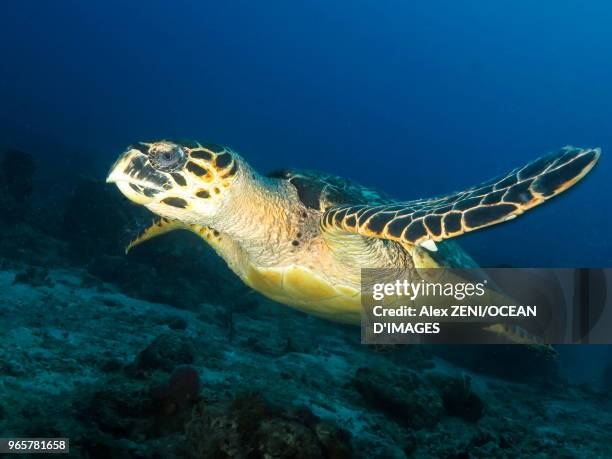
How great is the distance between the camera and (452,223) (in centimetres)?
228

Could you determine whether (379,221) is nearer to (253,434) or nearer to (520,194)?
(520,194)

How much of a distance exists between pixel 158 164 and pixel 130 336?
2.59 metres

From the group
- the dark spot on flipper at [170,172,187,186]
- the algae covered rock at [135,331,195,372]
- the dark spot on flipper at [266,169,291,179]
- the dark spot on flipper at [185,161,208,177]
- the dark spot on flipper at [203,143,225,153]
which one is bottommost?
the algae covered rock at [135,331,195,372]

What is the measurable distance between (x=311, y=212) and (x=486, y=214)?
6.21 feet

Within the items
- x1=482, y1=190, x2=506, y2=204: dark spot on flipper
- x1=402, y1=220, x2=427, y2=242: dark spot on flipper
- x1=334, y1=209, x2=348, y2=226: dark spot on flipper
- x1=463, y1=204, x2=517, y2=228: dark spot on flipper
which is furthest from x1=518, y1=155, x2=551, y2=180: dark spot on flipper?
x1=334, y1=209, x2=348, y2=226: dark spot on flipper

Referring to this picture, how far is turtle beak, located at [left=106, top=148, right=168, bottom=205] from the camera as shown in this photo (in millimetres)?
2625

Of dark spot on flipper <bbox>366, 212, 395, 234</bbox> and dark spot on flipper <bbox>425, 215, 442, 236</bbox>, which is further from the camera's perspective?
dark spot on flipper <bbox>366, 212, 395, 234</bbox>

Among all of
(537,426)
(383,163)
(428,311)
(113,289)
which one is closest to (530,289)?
(537,426)

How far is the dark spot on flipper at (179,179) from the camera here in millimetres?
2783

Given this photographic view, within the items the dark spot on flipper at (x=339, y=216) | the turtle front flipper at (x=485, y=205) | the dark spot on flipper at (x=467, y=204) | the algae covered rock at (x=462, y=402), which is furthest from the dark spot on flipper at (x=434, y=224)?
the algae covered rock at (x=462, y=402)

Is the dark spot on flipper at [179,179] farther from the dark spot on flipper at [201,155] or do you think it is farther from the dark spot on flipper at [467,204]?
the dark spot on flipper at [467,204]

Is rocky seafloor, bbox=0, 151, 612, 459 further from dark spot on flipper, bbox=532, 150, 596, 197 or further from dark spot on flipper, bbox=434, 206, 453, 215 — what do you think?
dark spot on flipper, bbox=532, 150, 596, 197

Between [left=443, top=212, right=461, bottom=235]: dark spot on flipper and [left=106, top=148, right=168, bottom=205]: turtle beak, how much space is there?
6.23 feet

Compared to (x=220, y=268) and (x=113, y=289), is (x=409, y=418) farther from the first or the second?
(x=220, y=268)
